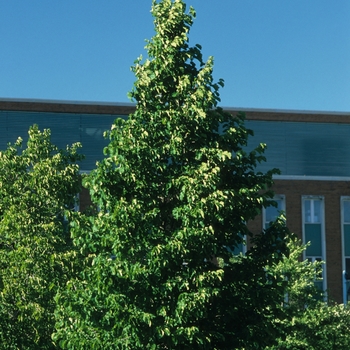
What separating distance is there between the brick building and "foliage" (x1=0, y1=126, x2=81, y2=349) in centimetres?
2161

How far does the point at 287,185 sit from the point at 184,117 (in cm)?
3246

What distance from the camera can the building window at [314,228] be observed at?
166 feet

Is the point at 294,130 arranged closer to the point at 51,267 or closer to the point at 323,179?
the point at 323,179

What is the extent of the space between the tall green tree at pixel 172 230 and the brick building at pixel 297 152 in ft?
93.5

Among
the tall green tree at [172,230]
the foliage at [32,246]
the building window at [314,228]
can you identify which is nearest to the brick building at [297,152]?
the building window at [314,228]

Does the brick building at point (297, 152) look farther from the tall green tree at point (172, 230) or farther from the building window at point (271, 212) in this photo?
the tall green tree at point (172, 230)

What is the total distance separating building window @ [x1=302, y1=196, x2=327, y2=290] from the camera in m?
50.7

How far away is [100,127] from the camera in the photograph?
49.2 m

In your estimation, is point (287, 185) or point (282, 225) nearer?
point (282, 225)

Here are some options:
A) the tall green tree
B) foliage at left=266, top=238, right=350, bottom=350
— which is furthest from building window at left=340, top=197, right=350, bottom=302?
the tall green tree

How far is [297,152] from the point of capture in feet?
171

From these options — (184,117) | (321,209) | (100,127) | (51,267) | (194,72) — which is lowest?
(51,267)

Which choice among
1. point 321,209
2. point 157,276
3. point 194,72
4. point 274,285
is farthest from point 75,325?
point 321,209

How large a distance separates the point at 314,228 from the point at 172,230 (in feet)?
108
